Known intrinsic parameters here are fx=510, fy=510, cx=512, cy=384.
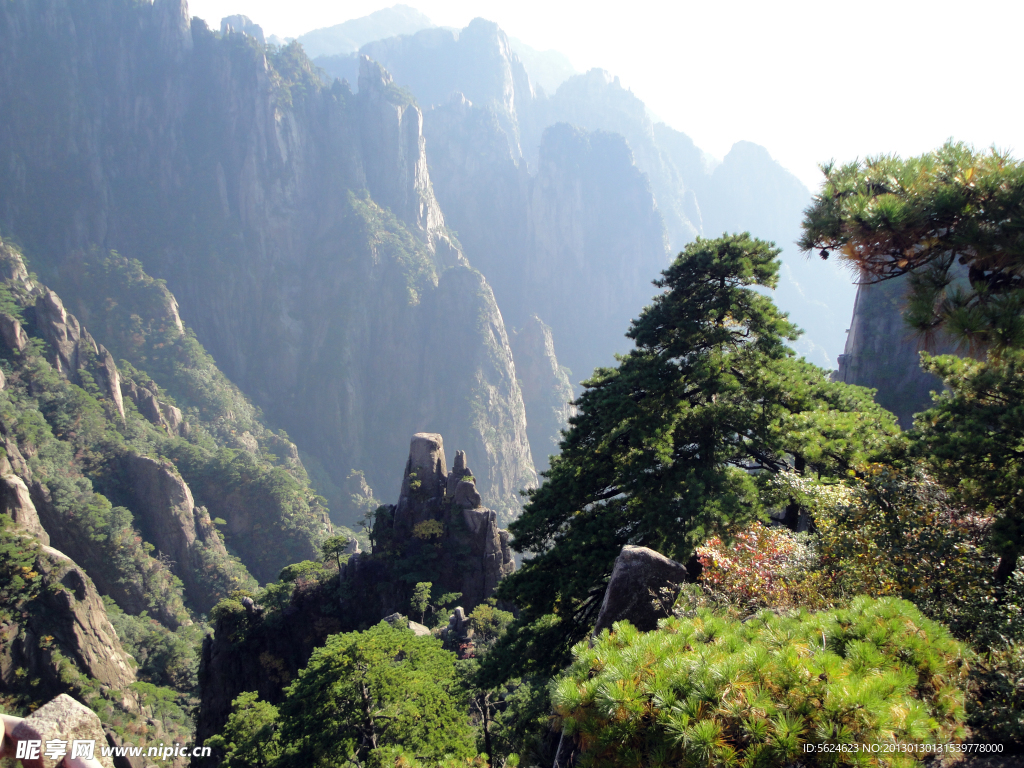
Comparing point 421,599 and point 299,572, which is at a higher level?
point 299,572

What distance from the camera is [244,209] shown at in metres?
101

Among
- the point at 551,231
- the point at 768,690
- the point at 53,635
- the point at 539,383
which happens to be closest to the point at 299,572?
the point at 53,635

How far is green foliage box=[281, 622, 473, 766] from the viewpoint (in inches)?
466

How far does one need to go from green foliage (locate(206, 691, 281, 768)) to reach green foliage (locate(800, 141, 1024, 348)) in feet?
55.4

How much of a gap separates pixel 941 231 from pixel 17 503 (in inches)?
1805

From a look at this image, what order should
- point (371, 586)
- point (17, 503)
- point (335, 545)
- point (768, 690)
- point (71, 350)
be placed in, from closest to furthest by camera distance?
point (768, 690), point (371, 586), point (17, 503), point (335, 545), point (71, 350)

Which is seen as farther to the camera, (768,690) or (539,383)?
(539,383)

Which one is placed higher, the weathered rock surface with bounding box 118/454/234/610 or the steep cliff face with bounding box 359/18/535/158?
the steep cliff face with bounding box 359/18/535/158

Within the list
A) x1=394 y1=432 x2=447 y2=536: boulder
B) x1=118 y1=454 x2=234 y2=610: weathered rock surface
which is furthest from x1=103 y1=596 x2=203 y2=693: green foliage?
x1=394 y1=432 x2=447 y2=536: boulder

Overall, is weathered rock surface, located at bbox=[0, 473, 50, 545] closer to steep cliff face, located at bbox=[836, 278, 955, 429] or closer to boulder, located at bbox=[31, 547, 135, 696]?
boulder, located at bbox=[31, 547, 135, 696]

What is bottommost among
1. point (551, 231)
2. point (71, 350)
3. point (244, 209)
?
point (71, 350)

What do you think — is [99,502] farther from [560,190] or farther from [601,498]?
[560,190]

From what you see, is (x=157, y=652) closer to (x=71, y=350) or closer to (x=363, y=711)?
(x=71, y=350)

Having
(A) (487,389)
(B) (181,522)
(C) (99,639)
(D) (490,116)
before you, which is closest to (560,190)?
(D) (490,116)
